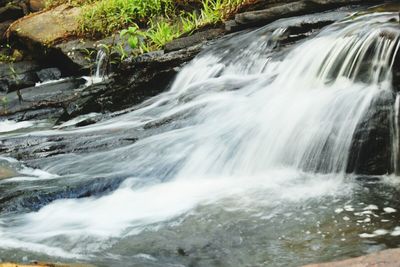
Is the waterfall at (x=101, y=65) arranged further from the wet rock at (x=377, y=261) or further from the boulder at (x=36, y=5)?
the wet rock at (x=377, y=261)

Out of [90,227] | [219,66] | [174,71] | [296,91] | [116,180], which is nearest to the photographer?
[90,227]

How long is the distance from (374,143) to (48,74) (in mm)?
8375

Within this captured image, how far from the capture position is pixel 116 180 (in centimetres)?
437

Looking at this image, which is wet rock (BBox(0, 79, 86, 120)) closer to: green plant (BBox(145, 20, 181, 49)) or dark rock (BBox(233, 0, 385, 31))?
green plant (BBox(145, 20, 181, 49))

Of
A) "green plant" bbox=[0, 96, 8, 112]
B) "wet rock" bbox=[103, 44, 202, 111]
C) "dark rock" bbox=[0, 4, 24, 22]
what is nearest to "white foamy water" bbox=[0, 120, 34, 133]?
"green plant" bbox=[0, 96, 8, 112]

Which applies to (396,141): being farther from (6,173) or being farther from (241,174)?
(6,173)

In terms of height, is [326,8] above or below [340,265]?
above

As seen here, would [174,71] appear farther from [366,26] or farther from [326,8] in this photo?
[366,26]

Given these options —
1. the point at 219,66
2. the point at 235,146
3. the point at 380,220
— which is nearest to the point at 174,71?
the point at 219,66

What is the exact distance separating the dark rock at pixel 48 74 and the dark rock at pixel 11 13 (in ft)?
14.0

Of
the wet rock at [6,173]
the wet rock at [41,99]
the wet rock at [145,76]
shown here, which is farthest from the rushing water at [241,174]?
the wet rock at [41,99]

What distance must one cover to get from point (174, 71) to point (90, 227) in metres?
4.26

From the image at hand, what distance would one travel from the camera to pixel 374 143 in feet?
13.5

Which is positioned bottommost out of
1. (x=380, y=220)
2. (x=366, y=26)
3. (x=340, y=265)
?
(x=380, y=220)
